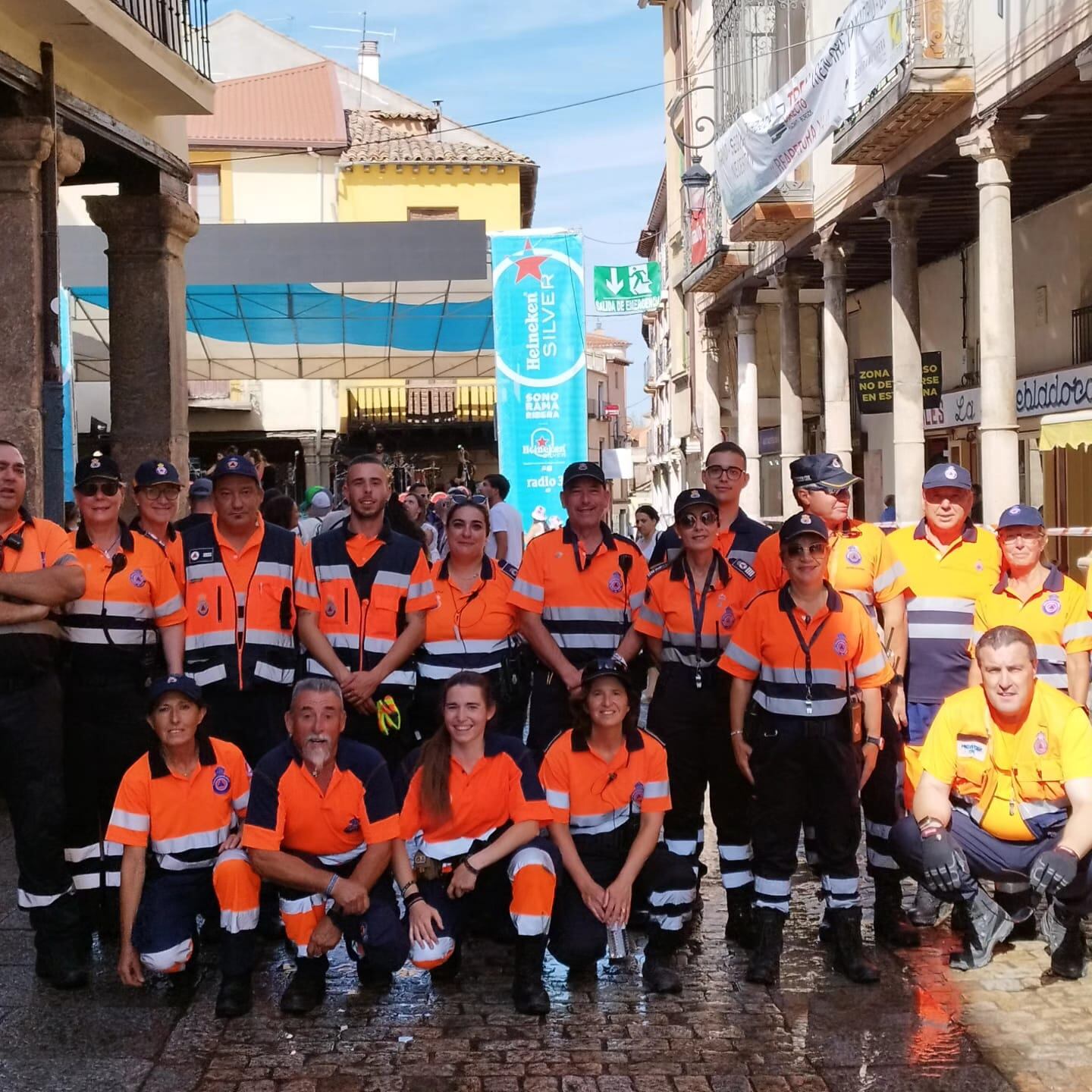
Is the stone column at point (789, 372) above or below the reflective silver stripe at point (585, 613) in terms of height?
above

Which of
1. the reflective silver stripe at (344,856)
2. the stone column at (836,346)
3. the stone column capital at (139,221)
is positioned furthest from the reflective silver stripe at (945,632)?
the stone column at (836,346)

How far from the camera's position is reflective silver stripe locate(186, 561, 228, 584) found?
6.58 metres

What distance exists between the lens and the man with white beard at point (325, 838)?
5723 millimetres

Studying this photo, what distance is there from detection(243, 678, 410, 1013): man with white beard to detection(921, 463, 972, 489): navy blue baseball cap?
2844 mm

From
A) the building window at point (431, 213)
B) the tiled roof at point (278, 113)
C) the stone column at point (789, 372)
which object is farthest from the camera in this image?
the building window at point (431, 213)

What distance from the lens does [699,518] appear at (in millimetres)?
6531

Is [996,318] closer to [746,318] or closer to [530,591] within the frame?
[530,591]

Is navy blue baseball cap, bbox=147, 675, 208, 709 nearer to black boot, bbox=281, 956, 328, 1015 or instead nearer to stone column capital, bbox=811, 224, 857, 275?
black boot, bbox=281, 956, 328, 1015

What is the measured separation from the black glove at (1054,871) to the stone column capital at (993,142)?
10.2 meters

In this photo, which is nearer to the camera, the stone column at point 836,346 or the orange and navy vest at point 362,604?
the orange and navy vest at point 362,604

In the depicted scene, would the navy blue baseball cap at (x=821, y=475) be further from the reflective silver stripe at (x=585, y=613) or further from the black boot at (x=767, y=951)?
the black boot at (x=767, y=951)

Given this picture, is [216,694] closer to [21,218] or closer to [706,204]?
[21,218]

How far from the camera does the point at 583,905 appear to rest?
5914mm

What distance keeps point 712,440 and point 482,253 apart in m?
15.1
